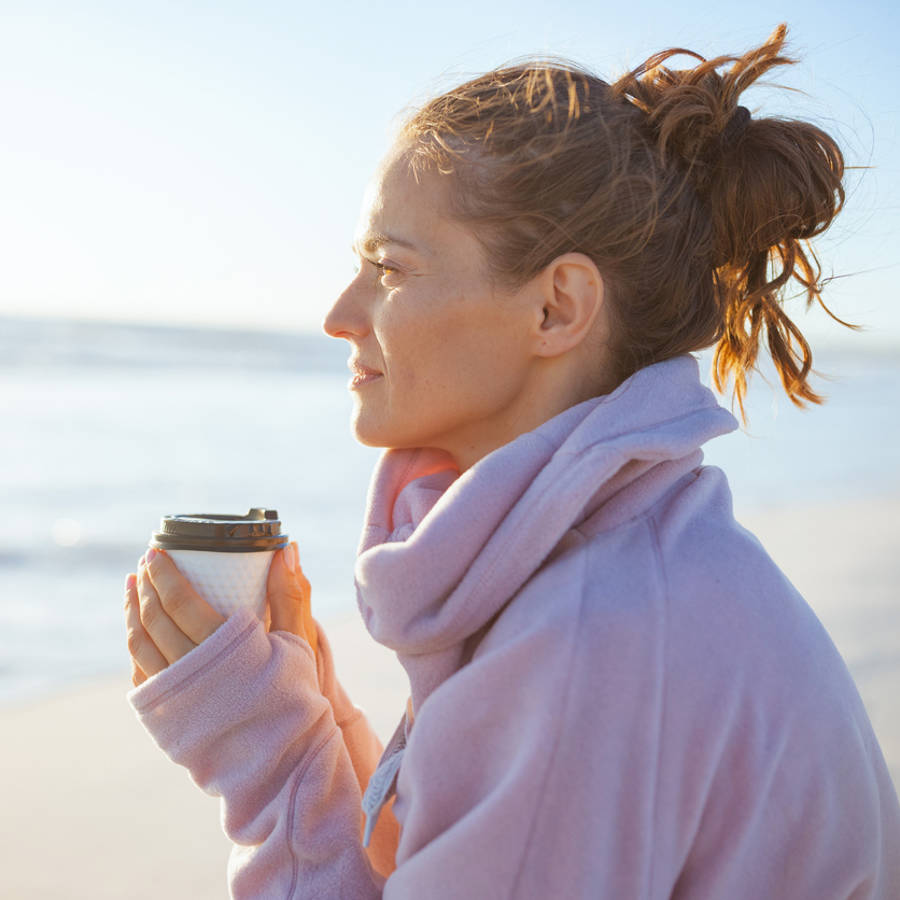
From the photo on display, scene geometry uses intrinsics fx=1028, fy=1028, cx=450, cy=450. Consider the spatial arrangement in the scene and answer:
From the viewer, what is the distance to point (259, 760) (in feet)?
5.54

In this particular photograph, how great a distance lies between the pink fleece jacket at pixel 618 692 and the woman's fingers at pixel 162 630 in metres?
0.36

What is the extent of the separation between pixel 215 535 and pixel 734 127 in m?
1.13

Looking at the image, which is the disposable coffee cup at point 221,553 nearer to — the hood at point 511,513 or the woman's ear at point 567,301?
the hood at point 511,513

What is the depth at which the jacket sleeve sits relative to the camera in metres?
1.67

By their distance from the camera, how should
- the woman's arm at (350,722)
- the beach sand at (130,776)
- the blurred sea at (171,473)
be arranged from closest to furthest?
the woman's arm at (350,722) → the beach sand at (130,776) → the blurred sea at (171,473)

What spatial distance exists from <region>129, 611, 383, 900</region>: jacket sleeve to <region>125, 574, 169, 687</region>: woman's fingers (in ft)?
0.20

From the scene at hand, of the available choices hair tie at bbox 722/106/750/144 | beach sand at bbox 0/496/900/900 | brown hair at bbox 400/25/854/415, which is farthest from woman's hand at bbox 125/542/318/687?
beach sand at bbox 0/496/900/900

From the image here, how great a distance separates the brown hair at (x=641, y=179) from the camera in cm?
166

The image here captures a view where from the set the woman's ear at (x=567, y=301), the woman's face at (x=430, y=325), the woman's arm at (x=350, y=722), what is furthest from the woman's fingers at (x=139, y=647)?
the woman's ear at (x=567, y=301)

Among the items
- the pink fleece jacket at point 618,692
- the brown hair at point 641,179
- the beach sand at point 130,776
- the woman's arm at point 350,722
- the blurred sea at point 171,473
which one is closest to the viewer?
the pink fleece jacket at point 618,692

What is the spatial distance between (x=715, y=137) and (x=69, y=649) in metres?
4.09

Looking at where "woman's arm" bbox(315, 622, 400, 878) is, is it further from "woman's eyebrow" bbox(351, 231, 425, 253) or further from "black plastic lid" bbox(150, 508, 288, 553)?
"woman's eyebrow" bbox(351, 231, 425, 253)

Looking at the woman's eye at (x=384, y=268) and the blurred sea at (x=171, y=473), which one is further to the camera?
the blurred sea at (x=171, y=473)

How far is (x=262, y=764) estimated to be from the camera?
169 centimetres
